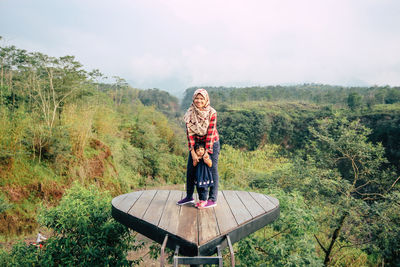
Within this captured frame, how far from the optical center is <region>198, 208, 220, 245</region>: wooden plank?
75.2 inches

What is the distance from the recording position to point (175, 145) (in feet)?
57.4

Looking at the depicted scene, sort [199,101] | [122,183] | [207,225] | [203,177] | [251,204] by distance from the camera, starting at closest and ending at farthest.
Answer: [207,225] → [199,101] → [203,177] → [251,204] → [122,183]

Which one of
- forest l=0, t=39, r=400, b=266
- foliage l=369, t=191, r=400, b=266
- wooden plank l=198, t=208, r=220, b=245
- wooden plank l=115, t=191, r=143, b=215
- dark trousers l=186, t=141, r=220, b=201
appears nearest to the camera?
wooden plank l=198, t=208, r=220, b=245

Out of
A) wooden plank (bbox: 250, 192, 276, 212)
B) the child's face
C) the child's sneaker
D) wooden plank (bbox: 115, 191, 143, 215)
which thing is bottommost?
wooden plank (bbox: 115, 191, 143, 215)

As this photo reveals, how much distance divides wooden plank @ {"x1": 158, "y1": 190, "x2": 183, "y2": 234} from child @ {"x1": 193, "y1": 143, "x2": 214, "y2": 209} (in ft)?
0.93

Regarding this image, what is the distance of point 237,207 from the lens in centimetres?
257

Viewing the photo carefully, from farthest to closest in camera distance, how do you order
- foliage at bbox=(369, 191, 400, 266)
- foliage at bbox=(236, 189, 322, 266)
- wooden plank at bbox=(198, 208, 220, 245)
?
foliage at bbox=(369, 191, 400, 266)
foliage at bbox=(236, 189, 322, 266)
wooden plank at bbox=(198, 208, 220, 245)

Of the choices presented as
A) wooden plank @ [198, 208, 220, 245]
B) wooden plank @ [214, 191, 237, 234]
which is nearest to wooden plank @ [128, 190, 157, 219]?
wooden plank @ [198, 208, 220, 245]

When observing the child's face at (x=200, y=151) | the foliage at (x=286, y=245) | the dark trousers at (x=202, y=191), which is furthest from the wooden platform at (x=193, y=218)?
the child's face at (x=200, y=151)

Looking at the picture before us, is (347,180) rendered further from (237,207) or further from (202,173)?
(202,173)

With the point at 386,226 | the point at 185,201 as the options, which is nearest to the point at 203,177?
the point at 185,201

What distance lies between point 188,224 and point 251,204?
904 millimetres

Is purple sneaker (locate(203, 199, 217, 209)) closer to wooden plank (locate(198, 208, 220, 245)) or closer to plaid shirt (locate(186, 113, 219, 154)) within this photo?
wooden plank (locate(198, 208, 220, 245))

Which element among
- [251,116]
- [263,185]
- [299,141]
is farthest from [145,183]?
[299,141]
